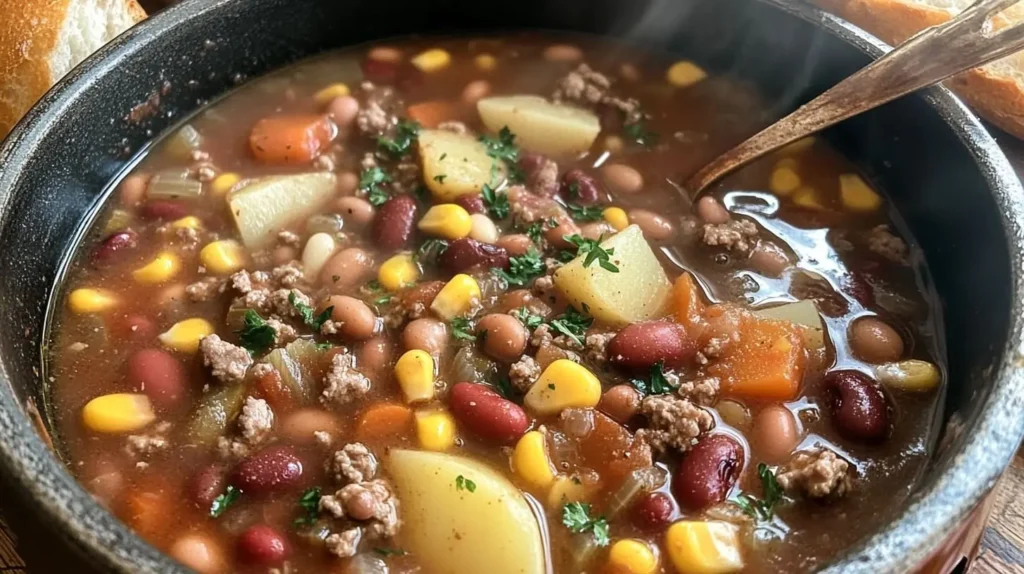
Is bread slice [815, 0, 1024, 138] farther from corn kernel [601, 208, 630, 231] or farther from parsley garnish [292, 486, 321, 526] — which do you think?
parsley garnish [292, 486, 321, 526]

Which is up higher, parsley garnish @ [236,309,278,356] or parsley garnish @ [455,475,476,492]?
parsley garnish @ [236,309,278,356]

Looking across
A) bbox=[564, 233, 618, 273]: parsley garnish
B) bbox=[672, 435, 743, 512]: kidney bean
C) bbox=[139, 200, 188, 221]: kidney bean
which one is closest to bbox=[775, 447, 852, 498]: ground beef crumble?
bbox=[672, 435, 743, 512]: kidney bean

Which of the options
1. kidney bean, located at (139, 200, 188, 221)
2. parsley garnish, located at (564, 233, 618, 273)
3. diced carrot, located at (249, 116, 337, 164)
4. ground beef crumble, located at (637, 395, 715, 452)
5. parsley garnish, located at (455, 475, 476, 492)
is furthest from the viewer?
diced carrot, located at (249, 116, 337, 164)

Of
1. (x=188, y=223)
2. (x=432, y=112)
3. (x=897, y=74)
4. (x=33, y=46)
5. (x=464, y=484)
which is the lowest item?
(x=464, y=484)

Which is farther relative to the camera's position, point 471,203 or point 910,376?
point 471,203

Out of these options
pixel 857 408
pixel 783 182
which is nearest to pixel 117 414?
pixel 857 408

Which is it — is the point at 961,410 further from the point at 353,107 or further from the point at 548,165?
the point at 353,107

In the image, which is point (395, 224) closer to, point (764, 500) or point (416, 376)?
point (416, 376)
